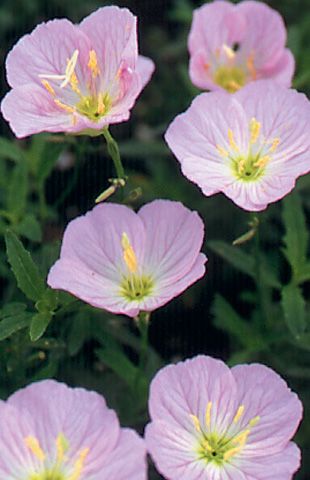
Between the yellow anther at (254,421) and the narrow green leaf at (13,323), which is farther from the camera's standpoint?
the narrow green leaf at (13,323)

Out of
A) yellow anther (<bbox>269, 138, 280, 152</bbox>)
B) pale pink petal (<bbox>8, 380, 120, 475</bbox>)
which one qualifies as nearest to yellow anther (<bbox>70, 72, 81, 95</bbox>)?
yellow anther (<bbox>269, 138, 280, 152</bbox>)

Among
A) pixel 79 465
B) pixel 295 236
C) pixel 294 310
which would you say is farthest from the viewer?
pixel 295 236

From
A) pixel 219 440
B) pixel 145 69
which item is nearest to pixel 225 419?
pixel 219 440

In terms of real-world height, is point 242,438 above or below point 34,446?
below

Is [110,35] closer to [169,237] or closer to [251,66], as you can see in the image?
[169,237]

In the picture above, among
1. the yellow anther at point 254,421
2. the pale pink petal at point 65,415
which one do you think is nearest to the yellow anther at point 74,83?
the pale pink petal at point 65,415

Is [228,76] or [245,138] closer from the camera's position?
[245,138]

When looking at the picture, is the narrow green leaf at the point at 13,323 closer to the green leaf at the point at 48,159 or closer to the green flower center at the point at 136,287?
the green flower center at the point at 136,287
